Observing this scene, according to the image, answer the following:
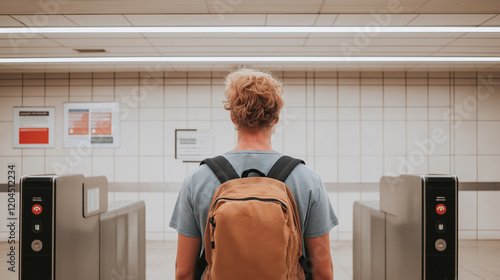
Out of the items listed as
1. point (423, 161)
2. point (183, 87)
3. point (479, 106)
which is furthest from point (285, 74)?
point (479, 106)

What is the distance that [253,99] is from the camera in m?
1.09

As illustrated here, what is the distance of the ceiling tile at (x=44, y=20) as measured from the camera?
2.94 meters

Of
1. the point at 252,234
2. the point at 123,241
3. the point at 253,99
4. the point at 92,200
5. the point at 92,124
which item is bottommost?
the point at 123,241

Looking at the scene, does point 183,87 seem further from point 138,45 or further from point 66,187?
point 66,187

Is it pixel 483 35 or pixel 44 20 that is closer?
pixel 44 20

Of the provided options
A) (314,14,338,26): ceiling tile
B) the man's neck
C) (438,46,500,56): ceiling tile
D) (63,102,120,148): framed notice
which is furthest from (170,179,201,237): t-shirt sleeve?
(63,102,120,148): framed notice

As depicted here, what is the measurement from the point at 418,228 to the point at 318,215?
1.51 metres

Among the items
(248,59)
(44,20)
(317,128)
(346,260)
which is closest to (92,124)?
(44,20)

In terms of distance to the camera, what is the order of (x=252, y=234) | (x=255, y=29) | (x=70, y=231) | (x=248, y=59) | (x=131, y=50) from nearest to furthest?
1. (x=252, y=234)
2. (x=70, y=231)
3. (x=255, y=29)
4. (x=131, y=50)
5. (x=248, y=59)

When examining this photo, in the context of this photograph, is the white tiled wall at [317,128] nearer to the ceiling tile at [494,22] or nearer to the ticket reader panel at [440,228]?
the ceiling tile at [494,22]

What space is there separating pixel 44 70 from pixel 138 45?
7.15ft

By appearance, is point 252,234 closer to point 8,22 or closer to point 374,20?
point 374,20

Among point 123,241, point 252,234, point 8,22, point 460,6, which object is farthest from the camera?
point 8,22

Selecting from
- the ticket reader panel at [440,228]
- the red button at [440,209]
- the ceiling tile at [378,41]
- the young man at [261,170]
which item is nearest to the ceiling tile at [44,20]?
the ceiling tile at [378,41]
